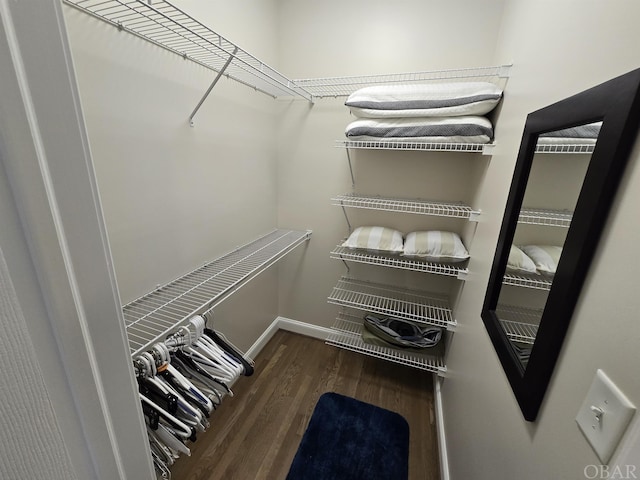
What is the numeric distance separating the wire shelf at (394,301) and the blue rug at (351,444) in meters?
0.62

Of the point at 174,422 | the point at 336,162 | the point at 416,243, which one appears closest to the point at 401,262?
the point at 416,243

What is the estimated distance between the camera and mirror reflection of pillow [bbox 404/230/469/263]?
151cm

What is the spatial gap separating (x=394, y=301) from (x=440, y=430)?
0.77 m

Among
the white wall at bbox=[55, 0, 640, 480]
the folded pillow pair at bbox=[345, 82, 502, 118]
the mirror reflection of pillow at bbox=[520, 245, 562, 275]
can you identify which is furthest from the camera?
the folded pillow pair at bbox=[345, 82, 502, 118]

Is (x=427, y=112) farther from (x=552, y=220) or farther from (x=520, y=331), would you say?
(x=520, y=331)

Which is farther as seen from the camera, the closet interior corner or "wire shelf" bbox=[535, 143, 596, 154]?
the closet interior corner

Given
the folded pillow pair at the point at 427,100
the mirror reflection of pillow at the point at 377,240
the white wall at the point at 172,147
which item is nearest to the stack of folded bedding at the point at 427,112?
the folded pillow pair at the point at 427,100

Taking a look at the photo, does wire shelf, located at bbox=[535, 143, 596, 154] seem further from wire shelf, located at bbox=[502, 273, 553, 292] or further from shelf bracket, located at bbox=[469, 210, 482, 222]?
shelf bracket, located at bbox=[469, 210, 482, 222]

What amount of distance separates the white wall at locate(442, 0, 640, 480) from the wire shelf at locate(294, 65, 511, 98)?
0.21 m

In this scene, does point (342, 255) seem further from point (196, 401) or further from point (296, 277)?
point (196, 401)

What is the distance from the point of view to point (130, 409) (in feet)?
1.75

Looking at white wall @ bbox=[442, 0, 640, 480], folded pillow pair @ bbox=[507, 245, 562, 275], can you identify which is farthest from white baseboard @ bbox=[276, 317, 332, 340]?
folded pillow pair @ bbox=[507, 245, 562, 275]

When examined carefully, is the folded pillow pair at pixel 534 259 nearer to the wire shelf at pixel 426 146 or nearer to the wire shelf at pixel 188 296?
the wire shelf at pixel 426 146

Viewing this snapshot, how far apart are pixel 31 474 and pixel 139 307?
0.84 m
